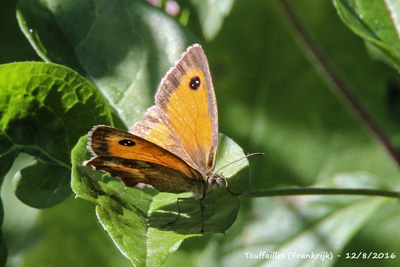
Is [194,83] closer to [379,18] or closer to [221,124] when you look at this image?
[379,18]

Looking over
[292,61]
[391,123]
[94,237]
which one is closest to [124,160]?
[94,237]

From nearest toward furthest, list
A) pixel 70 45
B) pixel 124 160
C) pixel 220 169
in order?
pixel 124 160, pixel 220 169, pixel 70 45

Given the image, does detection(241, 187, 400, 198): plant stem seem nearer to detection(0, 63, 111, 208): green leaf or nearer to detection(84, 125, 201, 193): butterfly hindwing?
detection(84, 125, 201, 193): butterfly hindwing

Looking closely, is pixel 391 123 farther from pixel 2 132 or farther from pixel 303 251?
pixel 2 132

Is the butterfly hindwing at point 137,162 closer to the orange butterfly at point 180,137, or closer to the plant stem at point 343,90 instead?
the orange butterfly at point 180,137

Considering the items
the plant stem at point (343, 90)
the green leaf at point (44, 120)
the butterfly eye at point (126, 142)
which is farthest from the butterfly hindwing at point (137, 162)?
the plant stem at point (343, 90)

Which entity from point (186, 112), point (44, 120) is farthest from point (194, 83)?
point (44, 120)

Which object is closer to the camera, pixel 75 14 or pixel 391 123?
pixel 75 14
